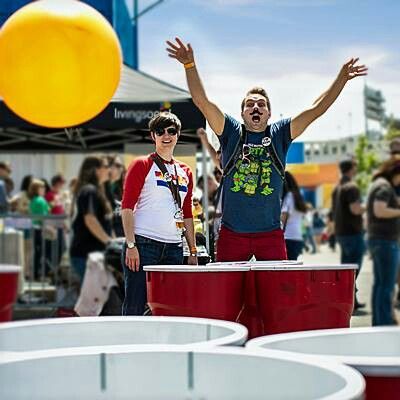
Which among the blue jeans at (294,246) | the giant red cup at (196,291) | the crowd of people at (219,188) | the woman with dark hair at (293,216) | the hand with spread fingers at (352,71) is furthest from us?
the woman with dark hair at (293,216)

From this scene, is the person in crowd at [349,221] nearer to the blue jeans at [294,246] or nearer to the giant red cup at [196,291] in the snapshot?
the blue jeans at [294,246]

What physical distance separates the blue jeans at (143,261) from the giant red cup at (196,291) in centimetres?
63

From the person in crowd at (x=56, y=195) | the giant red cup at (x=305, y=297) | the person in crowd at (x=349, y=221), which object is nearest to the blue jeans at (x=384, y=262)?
the person in crowd at (x=349, y=221)

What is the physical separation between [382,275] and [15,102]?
4.37m

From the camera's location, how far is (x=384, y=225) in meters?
5.85

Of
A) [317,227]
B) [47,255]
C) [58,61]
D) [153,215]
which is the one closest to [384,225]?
[153,215]

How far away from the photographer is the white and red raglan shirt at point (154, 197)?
11.1 feet

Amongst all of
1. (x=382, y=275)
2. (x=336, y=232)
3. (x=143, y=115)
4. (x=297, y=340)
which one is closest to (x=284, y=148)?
(x=297, y=340)

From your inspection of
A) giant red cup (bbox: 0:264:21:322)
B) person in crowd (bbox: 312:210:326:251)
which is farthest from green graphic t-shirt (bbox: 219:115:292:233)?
person in crowd (bbox: 312:210:326:251)

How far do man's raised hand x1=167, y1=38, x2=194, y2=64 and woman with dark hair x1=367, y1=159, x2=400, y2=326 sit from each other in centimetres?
337

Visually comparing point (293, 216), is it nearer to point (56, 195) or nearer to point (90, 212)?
point (90, 212)

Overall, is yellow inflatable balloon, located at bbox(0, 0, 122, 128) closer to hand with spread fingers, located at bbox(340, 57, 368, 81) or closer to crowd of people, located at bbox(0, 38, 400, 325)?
crowd of people, located at bbox(0, 38, 400, 325)

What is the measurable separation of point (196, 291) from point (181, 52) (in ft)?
2.40

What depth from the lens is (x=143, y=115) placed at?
563 centimetres
